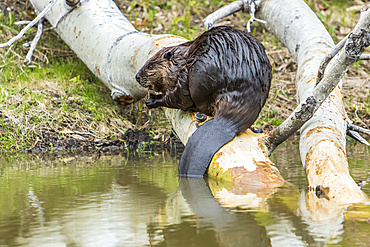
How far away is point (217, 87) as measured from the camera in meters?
2.88

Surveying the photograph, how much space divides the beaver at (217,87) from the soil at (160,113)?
1.01 metres

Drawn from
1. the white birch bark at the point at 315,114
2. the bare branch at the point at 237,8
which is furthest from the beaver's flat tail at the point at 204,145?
the bare branch at the point at 237,8

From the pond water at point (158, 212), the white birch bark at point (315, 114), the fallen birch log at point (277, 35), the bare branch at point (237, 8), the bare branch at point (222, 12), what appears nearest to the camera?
the pond water at point (158, 212)

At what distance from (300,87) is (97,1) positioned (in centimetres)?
213

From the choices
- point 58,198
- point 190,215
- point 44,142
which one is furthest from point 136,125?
point 190,215

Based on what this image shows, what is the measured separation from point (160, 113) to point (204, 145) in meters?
1.82

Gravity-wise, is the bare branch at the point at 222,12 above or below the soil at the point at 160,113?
above

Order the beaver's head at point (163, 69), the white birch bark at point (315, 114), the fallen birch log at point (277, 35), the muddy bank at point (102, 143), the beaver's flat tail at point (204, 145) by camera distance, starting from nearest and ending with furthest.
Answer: the white birch bark at point (315, 114), the fallen birch log at point (277, 35), the beaver's flat tail at point (204, 145), the beaver's head at point (163, 69), the muddy bank at point (102, 143)

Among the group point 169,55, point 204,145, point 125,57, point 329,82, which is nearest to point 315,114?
point 329,82

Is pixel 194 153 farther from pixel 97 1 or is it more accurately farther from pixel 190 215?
pixel 97 1

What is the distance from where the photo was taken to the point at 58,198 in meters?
2.18

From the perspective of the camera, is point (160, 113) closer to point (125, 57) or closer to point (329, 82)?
point (125, 57)

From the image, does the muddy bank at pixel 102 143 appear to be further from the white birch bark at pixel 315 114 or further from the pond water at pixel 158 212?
the white birch bark at pixel 315 114

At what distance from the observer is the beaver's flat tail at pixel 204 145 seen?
264cm
